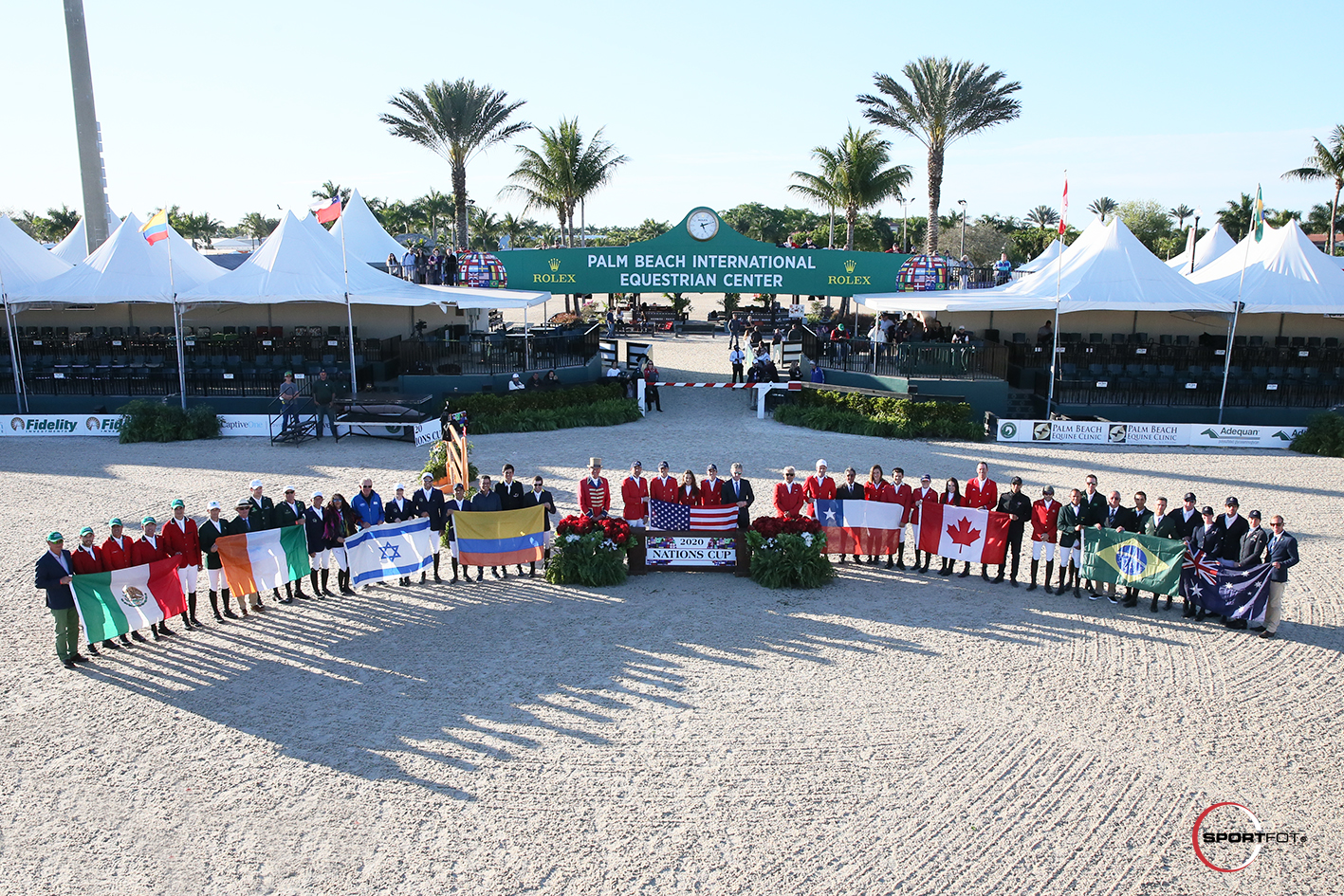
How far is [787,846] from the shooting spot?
6.41 meters

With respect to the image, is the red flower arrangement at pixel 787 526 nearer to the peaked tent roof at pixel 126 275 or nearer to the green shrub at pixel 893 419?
the green shrub at pixel 893 419

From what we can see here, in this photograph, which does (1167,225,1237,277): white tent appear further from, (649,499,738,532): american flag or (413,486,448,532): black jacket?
(413,486,448,532): black jacket

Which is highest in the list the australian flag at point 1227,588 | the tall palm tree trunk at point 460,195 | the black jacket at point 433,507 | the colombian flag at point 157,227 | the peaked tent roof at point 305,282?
the tall palm tree trunk at point 460,195

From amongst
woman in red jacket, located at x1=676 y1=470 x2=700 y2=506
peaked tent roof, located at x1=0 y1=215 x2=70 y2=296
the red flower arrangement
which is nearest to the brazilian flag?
the red flower arrangement

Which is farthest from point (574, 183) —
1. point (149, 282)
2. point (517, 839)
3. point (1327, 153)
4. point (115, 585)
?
point (1327, 153)

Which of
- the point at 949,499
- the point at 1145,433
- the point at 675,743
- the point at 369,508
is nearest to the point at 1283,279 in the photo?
the point at 1145,433

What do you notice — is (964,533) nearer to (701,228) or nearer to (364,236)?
(701,228)

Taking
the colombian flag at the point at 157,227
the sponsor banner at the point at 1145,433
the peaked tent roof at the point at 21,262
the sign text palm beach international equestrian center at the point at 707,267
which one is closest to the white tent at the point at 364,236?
the peaked tent roof at the point at 21,262

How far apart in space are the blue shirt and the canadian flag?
6981 millimetres

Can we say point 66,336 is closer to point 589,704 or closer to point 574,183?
point 574,183

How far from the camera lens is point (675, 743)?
7715 millimetres

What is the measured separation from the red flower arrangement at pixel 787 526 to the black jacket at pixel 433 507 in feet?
13.0

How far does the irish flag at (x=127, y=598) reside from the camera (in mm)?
9273

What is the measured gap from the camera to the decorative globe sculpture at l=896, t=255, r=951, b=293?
2709 centimetres
